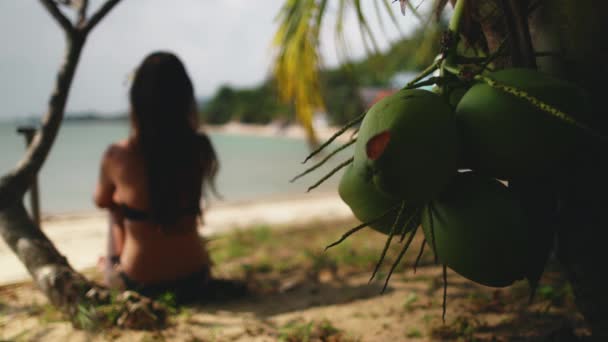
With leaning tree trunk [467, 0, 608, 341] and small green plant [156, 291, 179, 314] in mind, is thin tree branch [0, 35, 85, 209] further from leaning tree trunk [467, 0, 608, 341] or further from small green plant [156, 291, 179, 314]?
leaning tree trunk [467, 0, 608, 341]

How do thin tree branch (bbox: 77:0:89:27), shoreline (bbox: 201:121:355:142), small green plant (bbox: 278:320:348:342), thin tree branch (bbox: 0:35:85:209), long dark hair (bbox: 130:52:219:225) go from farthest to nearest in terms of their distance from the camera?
1. shoreline (bbox: 201:121:355:142)
2. thin tree branch (bbox: 77:0:89:27)
3. long dark hair (bbox: 130:52:219:225)
4. thin tree branch (bbox: 0:35:85:209)
5. small green plant (bbox: 278:320:348:342)

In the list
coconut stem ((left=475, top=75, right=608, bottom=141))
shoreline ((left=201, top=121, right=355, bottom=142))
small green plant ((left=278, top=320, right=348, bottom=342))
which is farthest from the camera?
shoreline ((left=201, top=121, right=355, bottom=142))

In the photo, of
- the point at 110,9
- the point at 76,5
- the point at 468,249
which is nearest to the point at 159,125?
the point at 110,9

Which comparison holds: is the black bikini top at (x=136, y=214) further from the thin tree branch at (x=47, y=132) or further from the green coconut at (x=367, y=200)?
the green coconut at (x=367, y=200)

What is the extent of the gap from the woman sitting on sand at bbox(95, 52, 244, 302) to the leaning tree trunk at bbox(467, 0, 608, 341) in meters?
2.15

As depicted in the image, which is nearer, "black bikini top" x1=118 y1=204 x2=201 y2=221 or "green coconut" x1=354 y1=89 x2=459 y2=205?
"green coconut" x1=354 y1=89 x2=459 y2=205

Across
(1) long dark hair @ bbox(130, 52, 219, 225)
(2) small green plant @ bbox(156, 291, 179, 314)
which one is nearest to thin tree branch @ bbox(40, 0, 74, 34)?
(1) long dark hair @ bbox(130, 52, 219, 225)

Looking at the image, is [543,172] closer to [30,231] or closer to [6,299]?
[30,231]

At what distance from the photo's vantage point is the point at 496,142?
74cm

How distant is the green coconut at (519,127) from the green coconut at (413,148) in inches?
1.5

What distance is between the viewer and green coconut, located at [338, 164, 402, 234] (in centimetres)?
88

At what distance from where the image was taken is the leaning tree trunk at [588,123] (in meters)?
0.86

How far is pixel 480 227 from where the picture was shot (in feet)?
2.58

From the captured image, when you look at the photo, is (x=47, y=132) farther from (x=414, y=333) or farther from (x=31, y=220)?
(x=414, y=333)
